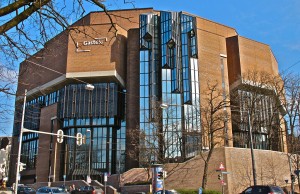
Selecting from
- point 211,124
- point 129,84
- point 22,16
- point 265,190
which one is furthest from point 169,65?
point 22,16

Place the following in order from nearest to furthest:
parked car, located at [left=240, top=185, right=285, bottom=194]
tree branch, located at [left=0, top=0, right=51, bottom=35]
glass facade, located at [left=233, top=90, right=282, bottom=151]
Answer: tree branch, located at [left=0, top=0, right=51, bottom=35] → parked car, located at [left=240, top=185, right=285, bottom=194] → glass facade, located at [left=233, top=90, right=282, bottom=151]

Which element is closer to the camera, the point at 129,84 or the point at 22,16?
the point at 22,16

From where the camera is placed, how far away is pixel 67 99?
6900cm

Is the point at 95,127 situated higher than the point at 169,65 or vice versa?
the point at 169,65

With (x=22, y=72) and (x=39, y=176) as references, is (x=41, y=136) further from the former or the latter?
(x=22, y=72)

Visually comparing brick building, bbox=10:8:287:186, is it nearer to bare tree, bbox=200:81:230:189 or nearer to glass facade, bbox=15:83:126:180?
glass facade, bbox=15:83:126:180

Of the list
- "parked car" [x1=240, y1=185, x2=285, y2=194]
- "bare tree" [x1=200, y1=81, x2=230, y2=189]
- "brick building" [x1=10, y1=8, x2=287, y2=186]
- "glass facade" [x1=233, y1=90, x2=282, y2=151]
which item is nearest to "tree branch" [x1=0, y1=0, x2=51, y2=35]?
"parked car" [x1=240, y1=185, x2=285, y2=194]

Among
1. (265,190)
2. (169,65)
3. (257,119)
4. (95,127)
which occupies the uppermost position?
(169,65)

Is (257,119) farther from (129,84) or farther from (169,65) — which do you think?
(129,84)

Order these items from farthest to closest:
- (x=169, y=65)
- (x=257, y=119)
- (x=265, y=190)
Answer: (x=169, y=65)
(x=257, y=119)
(x=265, y=190)

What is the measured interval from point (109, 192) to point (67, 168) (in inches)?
1014

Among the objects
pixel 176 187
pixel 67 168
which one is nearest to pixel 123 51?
pixel 67 168

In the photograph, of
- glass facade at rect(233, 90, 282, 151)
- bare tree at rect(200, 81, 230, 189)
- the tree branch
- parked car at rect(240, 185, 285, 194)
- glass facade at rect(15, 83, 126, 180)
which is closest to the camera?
the tree branch

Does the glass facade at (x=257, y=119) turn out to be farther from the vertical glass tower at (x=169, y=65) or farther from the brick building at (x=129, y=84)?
the vertical glass tower at (x=169, y=65)
